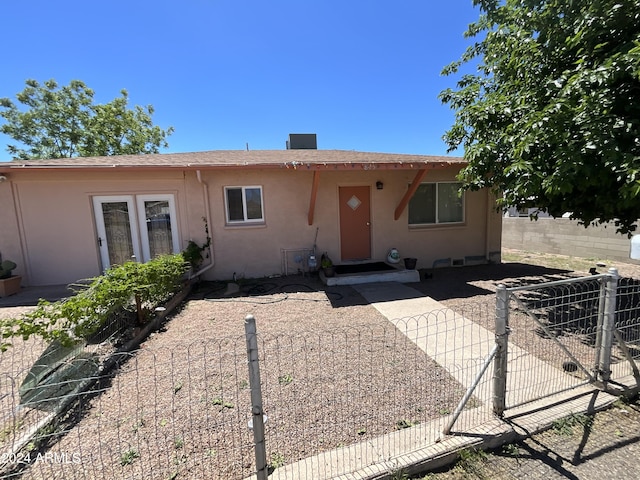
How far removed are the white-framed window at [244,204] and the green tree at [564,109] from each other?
5.03m

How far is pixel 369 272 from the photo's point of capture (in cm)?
746

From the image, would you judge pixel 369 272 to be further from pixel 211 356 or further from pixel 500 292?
pixel 500 292

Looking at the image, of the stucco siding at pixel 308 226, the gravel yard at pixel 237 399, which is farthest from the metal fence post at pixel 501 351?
the stucco siding at pixel 308 226

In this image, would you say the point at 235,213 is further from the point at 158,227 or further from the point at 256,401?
the point at 256,401

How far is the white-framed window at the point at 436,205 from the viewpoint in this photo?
8.76 m

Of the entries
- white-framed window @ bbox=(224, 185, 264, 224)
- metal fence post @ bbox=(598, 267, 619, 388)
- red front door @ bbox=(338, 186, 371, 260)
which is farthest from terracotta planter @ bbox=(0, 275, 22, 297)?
metal fence post @ bbox=(598, 267, 619, 388)

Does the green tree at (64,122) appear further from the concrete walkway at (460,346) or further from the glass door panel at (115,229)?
the concrete walkway at (460,346)

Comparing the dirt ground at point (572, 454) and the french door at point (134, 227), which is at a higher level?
the french door at point (134, 227)

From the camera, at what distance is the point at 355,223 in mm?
8422

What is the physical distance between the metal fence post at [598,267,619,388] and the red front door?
19.4 feet

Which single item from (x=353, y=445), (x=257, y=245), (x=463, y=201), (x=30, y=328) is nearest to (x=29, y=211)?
(x=257, y=245)

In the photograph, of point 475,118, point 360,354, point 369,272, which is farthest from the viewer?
point 369,272

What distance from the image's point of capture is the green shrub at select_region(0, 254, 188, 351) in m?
2.82

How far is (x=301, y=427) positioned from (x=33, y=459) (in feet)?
6.59
